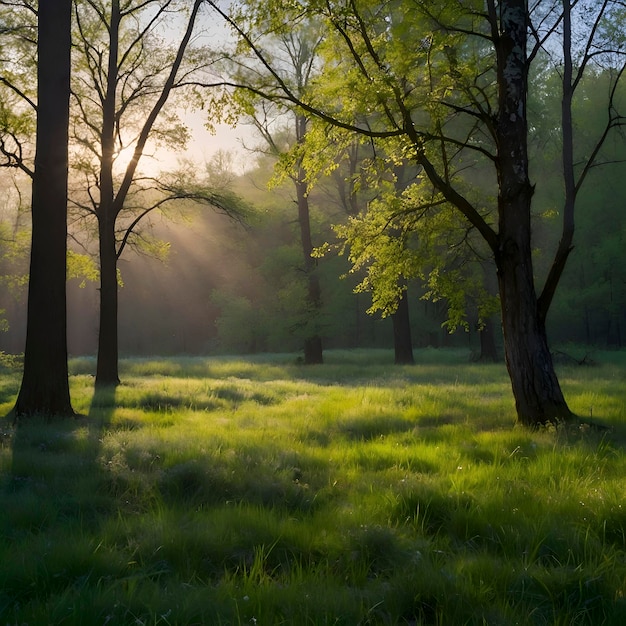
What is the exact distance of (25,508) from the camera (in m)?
4.23

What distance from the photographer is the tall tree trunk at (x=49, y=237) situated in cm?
868

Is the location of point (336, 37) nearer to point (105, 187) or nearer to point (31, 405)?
point (31, 405)

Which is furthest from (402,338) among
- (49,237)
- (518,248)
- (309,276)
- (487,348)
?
(49,237)

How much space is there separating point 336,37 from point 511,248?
13.3ft

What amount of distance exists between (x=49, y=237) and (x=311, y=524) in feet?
22.4

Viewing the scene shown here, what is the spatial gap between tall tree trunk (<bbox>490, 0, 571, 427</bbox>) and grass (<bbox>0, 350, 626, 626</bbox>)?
2.21 feet

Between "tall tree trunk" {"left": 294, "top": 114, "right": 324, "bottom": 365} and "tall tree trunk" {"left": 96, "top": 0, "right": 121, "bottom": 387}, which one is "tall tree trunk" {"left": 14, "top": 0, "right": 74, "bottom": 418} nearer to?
"tall tree trunk" {"left": 96, "top": 0, "right": 121, "bottom": 387}

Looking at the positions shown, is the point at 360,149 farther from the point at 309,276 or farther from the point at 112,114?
the point at 112,114

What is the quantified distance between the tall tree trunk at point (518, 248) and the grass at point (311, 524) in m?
0.67

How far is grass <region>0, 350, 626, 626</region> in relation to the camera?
2.94 m

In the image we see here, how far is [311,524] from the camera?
4098mm

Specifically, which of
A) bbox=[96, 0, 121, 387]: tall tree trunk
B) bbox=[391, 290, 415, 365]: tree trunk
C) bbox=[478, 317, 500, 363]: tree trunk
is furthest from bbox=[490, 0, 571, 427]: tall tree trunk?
bbox=[478, 317, 500, 363]: tree trunk

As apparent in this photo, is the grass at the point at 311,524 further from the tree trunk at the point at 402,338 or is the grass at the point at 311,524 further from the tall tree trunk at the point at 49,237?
the tree trunk at the point at 402,338

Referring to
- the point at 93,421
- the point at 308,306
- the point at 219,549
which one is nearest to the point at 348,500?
the point at 219,549
